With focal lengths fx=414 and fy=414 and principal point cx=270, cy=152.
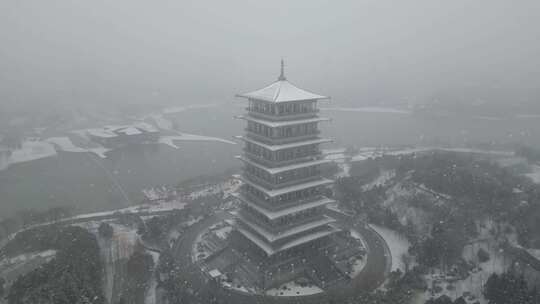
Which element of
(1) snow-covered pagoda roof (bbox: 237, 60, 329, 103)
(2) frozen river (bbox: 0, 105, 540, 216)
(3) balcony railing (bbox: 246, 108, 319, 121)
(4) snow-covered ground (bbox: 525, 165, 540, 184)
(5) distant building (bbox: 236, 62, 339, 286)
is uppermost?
(1) snow-covered pagoda roof (bbox: 237, 60, 329, 103)

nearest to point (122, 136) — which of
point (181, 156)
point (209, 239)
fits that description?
point (181, 156)

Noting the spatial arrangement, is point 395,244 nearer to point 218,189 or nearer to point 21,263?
point 218,189

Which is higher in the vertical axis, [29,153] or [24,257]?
[24,257]

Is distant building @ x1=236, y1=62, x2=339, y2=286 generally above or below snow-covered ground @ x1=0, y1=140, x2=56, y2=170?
above

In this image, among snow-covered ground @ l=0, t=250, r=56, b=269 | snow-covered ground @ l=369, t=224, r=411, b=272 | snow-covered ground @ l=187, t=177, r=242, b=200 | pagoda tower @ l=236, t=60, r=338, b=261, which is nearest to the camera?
pagoda tower @ l=236, t=60, r=338, b=261

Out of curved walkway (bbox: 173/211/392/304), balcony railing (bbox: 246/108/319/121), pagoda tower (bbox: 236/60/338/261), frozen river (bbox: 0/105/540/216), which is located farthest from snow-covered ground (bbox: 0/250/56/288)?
balcony railing (bbox: 246/108/319/121)

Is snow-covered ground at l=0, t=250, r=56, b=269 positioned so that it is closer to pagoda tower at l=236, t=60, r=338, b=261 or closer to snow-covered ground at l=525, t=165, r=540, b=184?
pagoda tower at l=236, t=60, r=338, b=261

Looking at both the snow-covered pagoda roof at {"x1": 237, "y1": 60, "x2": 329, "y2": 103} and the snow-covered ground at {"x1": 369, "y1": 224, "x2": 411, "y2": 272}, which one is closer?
the snow-covered pagoda roof at {"x1": 237, "y1": 60, "x2": 329, "y2": 103}
